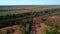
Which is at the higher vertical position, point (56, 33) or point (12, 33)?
point (56, 33)

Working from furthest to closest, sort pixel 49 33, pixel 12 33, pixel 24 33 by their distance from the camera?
pixel 12 33 → pixel 24 33 → pixel 49 33

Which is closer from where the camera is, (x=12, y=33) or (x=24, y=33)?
(x=24, y=33)

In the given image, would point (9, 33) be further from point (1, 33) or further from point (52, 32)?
point (52, 32)

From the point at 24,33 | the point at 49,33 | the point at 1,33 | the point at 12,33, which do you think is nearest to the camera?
the point at 49,33

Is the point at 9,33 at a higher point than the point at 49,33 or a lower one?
lower

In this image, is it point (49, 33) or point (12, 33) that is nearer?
point (49, 33)

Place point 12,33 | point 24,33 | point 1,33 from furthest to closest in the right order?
point 12,33, point 1,33, point 24,33

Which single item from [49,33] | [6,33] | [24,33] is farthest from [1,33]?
[49,33]

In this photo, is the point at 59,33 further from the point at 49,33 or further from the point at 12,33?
the point at 12,33
